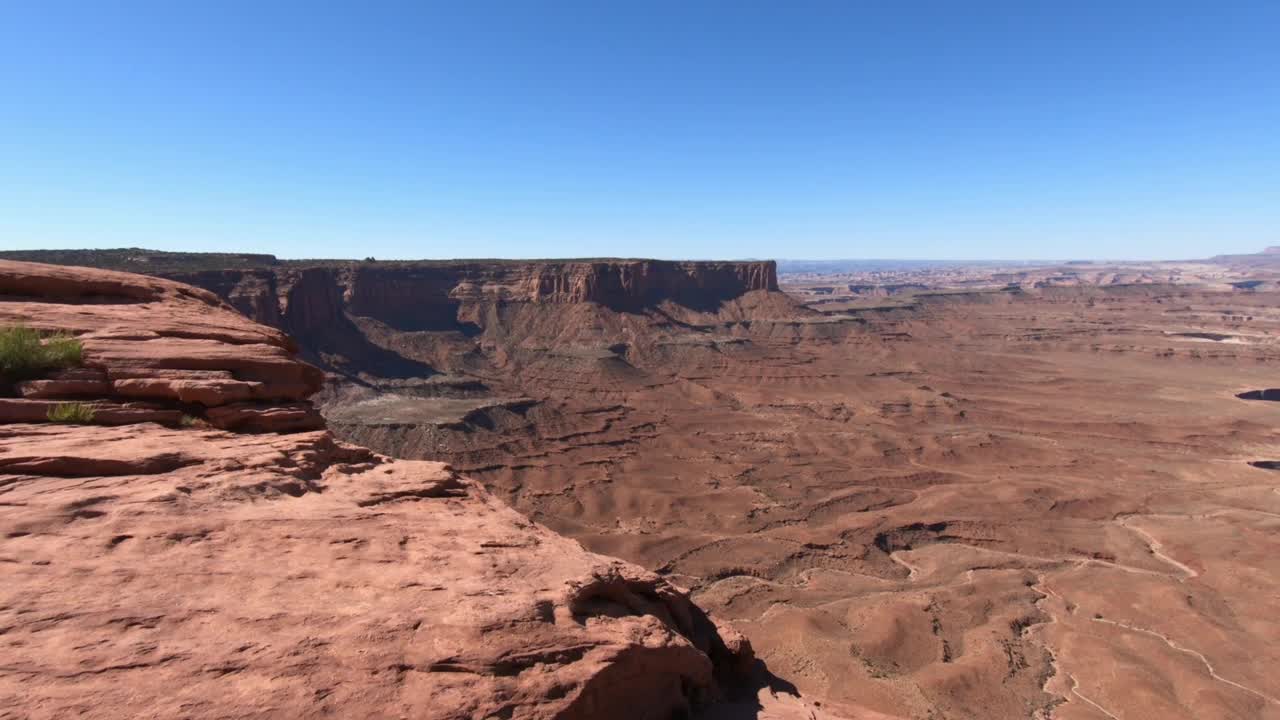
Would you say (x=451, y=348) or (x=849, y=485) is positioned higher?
(x=451, y=348)

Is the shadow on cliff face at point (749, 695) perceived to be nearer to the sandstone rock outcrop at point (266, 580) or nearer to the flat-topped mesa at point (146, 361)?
the sandstone rock outcrop at point (266, 580)

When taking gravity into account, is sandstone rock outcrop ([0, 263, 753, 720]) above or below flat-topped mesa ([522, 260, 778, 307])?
below

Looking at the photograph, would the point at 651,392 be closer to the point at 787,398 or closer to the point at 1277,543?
the point at 787,398

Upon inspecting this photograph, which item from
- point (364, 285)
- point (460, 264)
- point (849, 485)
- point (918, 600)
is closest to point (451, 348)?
point (364, 285)

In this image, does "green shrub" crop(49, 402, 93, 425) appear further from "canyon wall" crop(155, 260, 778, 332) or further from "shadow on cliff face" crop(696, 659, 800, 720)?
"canyon wall" crop(155, 260, 778, 332)

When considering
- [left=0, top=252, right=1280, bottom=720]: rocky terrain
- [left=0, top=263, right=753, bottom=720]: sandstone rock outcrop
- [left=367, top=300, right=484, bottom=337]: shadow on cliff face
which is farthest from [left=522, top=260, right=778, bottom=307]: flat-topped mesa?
[left=0, top=263, right=753, bottom=720]: sandstone rock outcrop
